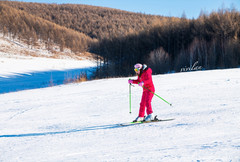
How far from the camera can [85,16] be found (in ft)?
456

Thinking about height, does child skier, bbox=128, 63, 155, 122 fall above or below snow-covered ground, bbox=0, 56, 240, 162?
above

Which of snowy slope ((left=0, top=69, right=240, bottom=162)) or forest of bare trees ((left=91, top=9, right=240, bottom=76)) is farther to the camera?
forest of bare trees ((left=91, top=9, right=240, bottom=76))

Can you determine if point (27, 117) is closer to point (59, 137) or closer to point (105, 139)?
point (59, 137)

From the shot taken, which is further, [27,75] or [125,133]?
[27,75]

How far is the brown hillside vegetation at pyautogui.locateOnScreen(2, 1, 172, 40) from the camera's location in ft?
411

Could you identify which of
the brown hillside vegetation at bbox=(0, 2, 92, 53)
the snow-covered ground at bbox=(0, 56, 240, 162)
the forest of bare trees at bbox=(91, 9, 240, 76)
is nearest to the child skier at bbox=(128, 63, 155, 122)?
the snow-covered ground at bbox=(0, 56, 240, 162)

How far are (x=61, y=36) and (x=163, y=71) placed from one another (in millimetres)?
71674

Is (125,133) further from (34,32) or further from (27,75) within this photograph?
(34,32)

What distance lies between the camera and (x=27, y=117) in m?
8.36

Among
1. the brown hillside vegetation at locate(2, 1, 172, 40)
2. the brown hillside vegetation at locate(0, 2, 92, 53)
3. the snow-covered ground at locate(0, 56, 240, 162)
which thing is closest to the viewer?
the snow-covered ground at locate(0, 56, 240, 162)

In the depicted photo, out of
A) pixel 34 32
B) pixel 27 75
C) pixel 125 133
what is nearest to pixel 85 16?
pixel 34 32

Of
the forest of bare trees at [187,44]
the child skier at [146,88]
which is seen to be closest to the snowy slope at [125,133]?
the child skier at [146,88]

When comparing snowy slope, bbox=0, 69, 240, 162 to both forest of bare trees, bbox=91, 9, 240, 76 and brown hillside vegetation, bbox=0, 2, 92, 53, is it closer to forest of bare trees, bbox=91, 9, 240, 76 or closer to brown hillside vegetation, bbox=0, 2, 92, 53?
forest of bare trees, bbox=91, 9, 240, 76

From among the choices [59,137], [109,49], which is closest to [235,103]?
[59,137]
